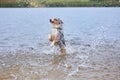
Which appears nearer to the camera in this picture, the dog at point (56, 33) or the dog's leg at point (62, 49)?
the dog at point (56, 33)

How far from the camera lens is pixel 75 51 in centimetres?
2089

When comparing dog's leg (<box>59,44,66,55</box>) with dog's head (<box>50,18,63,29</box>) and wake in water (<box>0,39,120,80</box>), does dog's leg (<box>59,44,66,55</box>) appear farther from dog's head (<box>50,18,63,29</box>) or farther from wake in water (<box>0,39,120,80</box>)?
dog's head (<box>50,18,63,29</box>)

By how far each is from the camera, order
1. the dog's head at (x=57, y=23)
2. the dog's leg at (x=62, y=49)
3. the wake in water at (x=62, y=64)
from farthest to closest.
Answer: the dog's leg at (x=62, y=49), the dog's head at (x=57, y=23), the wake in water at (x=62, y=64)

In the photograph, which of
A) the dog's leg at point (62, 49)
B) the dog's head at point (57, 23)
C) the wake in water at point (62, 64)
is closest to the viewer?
the wake in water at point (62, 64)

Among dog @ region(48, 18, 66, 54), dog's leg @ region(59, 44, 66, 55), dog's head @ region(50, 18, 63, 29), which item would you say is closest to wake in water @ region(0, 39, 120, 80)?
dog's leg @ region(59, 44, 66, 55)

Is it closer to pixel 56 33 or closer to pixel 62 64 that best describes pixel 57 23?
pixel 56 33

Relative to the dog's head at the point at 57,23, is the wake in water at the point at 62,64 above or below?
below

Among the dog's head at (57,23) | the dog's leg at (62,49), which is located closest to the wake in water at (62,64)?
the dog's leg at (62,49)

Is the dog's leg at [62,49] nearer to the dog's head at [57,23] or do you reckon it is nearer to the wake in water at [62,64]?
the wake in water at [62,64]

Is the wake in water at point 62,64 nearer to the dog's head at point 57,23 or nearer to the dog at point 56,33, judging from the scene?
the dog at point 56,33

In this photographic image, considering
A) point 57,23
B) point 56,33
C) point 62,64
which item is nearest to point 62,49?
point 56,33

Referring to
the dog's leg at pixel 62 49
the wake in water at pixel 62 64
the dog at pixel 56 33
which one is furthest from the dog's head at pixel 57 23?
the wake in water at pixel 62 64

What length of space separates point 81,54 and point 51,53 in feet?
4.72

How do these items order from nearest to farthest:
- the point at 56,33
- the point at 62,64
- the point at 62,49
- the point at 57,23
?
the point at 62,64, the point at 57,23, the point at 56,33, the point at 62,49
